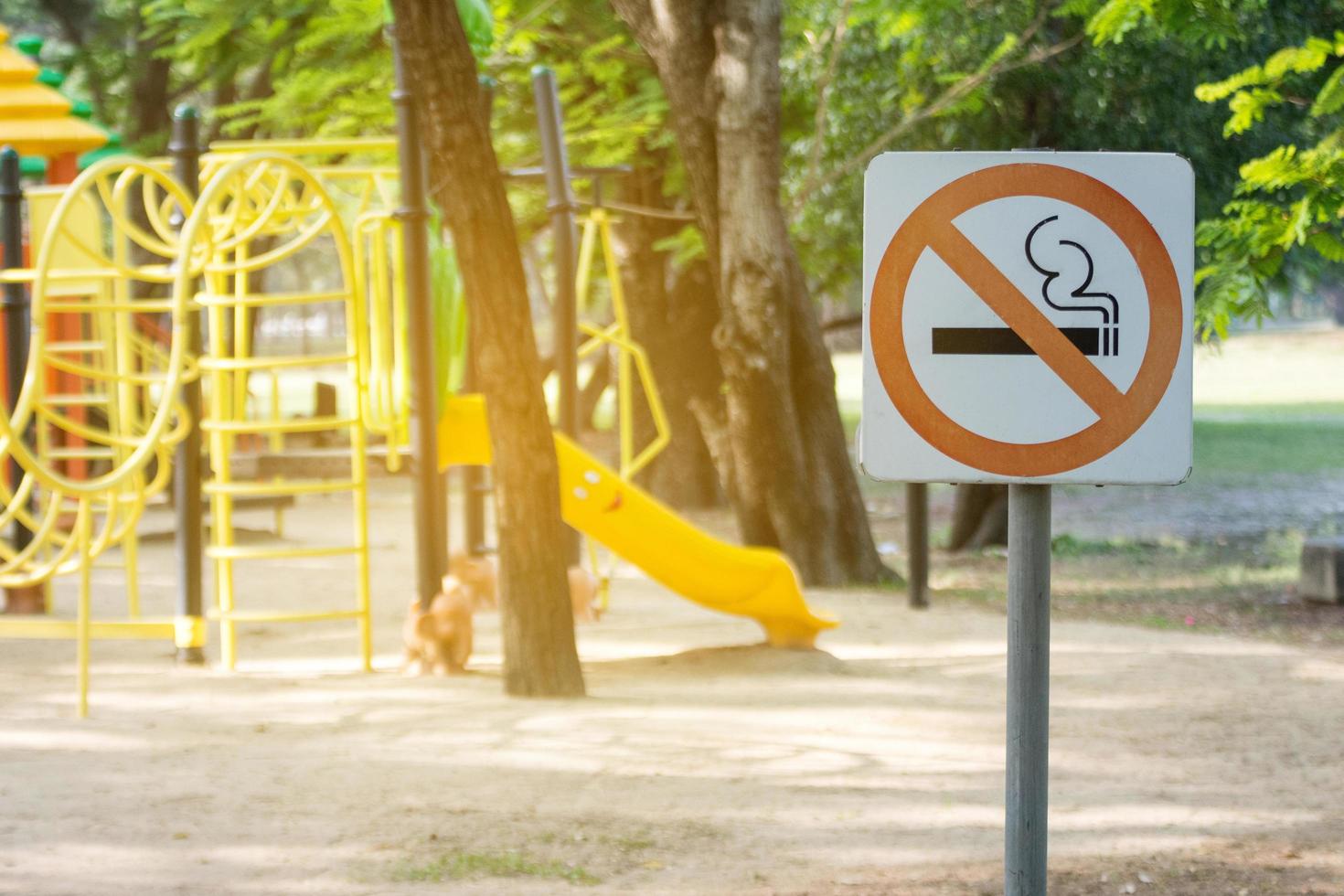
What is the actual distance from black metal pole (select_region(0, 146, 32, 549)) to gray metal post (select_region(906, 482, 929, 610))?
5065mm

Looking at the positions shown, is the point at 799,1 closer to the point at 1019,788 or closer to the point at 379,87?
the point at 379,87

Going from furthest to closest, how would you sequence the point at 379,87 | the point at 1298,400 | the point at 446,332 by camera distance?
the point at 1298,400 < the point at 379,87 < the point at 446,332

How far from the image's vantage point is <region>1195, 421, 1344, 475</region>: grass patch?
2058 centimetres

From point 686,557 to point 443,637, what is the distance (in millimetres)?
1212

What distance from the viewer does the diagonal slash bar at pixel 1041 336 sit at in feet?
6.92

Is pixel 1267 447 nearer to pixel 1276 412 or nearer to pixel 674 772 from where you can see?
pixel 1276 412

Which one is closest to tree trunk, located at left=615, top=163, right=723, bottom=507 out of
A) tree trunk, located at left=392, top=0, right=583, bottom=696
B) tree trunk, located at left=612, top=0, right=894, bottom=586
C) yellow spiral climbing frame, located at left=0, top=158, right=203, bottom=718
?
tree trunk, located at left=612, top=0, right=894, bottom=586

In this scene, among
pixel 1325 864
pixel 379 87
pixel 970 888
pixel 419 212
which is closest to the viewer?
pixel 970 888

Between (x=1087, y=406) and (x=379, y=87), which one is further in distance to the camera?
(x=379, y=87)

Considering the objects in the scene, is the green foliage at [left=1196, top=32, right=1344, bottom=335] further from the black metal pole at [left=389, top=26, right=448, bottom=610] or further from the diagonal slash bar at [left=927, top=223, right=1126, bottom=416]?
the diagonal slash bar at [left=927, top=223, right=1126, bottom=416]

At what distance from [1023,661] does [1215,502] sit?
16109 mm

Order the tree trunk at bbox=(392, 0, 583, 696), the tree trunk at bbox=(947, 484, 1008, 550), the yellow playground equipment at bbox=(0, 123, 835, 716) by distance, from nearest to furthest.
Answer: the tree trunk at bbox=(392, 0, 583, 696), the yellow playground equipment at bbox=(0, 123, 835, 716), the tree trunk at bbox=(947, 484, 1008, 550)

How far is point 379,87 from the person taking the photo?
1291 centimetres

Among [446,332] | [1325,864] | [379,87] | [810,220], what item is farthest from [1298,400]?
[1325,864]
